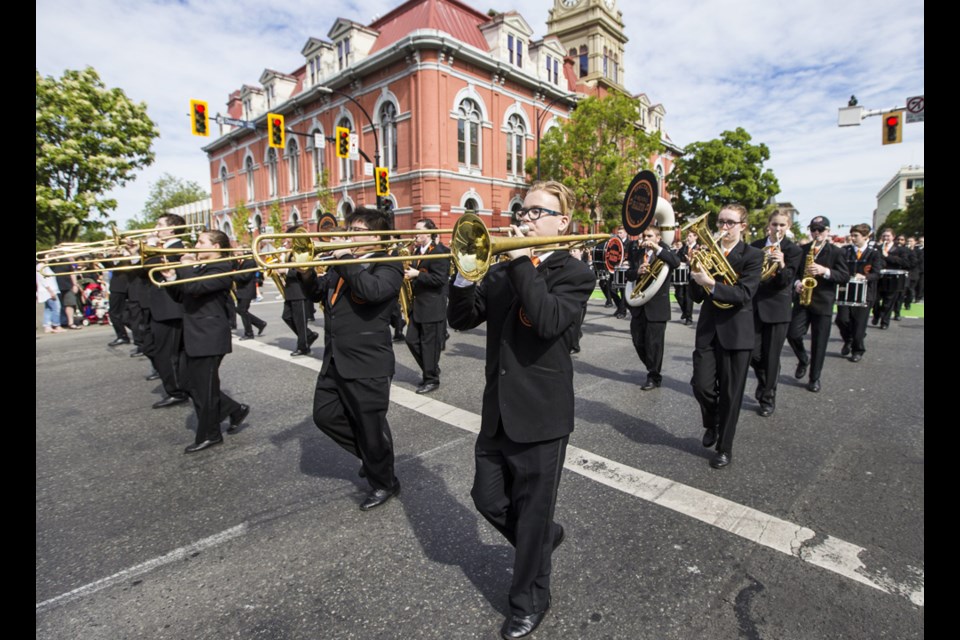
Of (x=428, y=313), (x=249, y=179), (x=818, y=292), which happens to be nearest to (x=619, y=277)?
(x=818, y=292)

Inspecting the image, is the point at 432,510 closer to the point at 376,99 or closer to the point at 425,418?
the point at 425,418

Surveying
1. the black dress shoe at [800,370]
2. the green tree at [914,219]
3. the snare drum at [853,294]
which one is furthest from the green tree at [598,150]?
the green tree at [914,219]

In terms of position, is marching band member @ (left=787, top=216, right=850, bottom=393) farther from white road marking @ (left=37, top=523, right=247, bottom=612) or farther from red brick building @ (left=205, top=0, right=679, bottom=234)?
red brick building @ (left=205, top=0, right=679, bottom=234)

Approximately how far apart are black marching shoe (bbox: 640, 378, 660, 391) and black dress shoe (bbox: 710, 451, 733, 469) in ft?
7.62

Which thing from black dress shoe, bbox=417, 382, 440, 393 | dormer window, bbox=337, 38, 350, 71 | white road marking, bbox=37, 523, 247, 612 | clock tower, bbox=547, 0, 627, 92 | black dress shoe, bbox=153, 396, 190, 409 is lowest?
white road marking, bbox=37, 523, 247, 612

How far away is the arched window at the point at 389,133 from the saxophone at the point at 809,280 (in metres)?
25.8

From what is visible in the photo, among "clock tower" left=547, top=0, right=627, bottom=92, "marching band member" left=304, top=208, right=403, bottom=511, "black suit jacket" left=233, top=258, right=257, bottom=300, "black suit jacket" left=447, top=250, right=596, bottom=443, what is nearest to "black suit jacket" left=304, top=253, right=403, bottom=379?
"marching band member" left=304, top=208, right=403, bottom=511

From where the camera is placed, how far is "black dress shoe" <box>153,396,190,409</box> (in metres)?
5.89

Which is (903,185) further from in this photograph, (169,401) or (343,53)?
(169,401)

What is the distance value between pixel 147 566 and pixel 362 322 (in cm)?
186

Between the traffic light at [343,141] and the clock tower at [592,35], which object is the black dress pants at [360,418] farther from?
the clock tower at [592,35]

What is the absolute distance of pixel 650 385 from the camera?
6.53 metres

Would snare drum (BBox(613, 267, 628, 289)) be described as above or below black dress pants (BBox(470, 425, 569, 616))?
above
